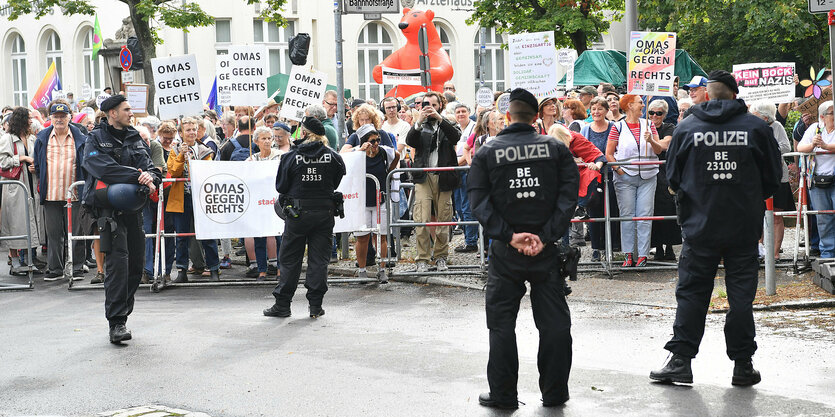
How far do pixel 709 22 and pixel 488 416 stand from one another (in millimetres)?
32657

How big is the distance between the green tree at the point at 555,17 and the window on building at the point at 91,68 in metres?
17.9

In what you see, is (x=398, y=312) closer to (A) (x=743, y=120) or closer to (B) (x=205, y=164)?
(B) (x=205, y=164)

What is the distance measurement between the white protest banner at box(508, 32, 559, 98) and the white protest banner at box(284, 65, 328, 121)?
9.25 ft

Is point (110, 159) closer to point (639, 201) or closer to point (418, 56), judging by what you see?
point (639, 201)

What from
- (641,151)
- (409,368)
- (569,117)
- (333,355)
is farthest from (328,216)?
(569,117)

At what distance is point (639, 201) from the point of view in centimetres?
1275

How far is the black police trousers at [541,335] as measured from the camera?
22.0ft

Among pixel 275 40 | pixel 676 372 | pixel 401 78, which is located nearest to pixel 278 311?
pixel 676 372

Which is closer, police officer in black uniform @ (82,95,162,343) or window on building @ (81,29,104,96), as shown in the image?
police officer in black uniform @ (82,95,162,343)

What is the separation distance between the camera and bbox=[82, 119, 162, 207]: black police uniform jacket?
9.42 m

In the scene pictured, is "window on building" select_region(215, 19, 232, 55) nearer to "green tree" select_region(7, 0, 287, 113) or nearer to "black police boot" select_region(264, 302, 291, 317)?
"green tree" select_region(7, 0, 287, 113)

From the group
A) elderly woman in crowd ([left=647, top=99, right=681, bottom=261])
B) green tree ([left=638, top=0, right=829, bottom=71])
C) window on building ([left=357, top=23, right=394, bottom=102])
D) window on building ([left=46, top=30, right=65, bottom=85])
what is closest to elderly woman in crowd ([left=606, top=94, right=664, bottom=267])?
elderly woman in crowd ([left=647, top=99, right=681, bottom=261])

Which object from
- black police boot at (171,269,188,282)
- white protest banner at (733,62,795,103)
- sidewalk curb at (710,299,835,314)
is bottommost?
sidewalk curb at (710,299,835,314)

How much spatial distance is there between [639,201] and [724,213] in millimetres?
5540
